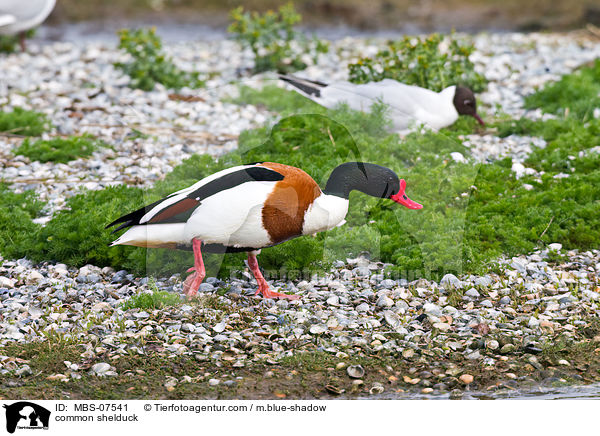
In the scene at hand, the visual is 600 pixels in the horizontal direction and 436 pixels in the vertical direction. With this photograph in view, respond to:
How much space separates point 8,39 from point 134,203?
7693 mm

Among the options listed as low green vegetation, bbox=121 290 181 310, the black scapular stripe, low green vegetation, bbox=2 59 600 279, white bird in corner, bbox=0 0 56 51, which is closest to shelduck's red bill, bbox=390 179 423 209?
low green vegetation, bbox=2 59 600 279

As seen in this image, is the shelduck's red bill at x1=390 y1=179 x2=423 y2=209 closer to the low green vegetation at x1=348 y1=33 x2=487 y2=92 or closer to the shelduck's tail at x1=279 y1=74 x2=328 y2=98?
the shelduck's tail at x1=279 y1=74 x2=328 y2=98

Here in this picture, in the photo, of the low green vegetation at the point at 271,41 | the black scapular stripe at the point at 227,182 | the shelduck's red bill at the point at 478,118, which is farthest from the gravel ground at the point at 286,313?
the low green vegetation at the point at 271,41

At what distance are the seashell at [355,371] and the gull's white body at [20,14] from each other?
9.10 m

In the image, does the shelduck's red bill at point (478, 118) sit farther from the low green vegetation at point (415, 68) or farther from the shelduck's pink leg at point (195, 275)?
the shelduck's pink leg at point (195, 275)

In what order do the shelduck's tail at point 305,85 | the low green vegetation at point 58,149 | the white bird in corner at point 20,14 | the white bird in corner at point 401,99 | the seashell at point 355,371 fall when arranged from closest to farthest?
the seashell at point 355,371 < the shelduck's tail at point 305,85 < the white bird in corner at point 401,99 < the low green vegetation at point 58,149 < the white bird in corner at point 20,14

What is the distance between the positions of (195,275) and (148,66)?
18.4 ft

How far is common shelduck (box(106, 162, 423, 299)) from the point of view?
4840mm

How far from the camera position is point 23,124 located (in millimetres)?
8594

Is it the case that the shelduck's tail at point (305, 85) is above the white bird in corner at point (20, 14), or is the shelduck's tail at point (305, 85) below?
above

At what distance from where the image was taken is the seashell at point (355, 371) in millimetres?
4527

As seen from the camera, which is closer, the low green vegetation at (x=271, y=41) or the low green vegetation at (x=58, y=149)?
the low green vegetation at (x=58, y=149)

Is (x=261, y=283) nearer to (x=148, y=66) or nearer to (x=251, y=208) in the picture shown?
(x=251, y=208)
